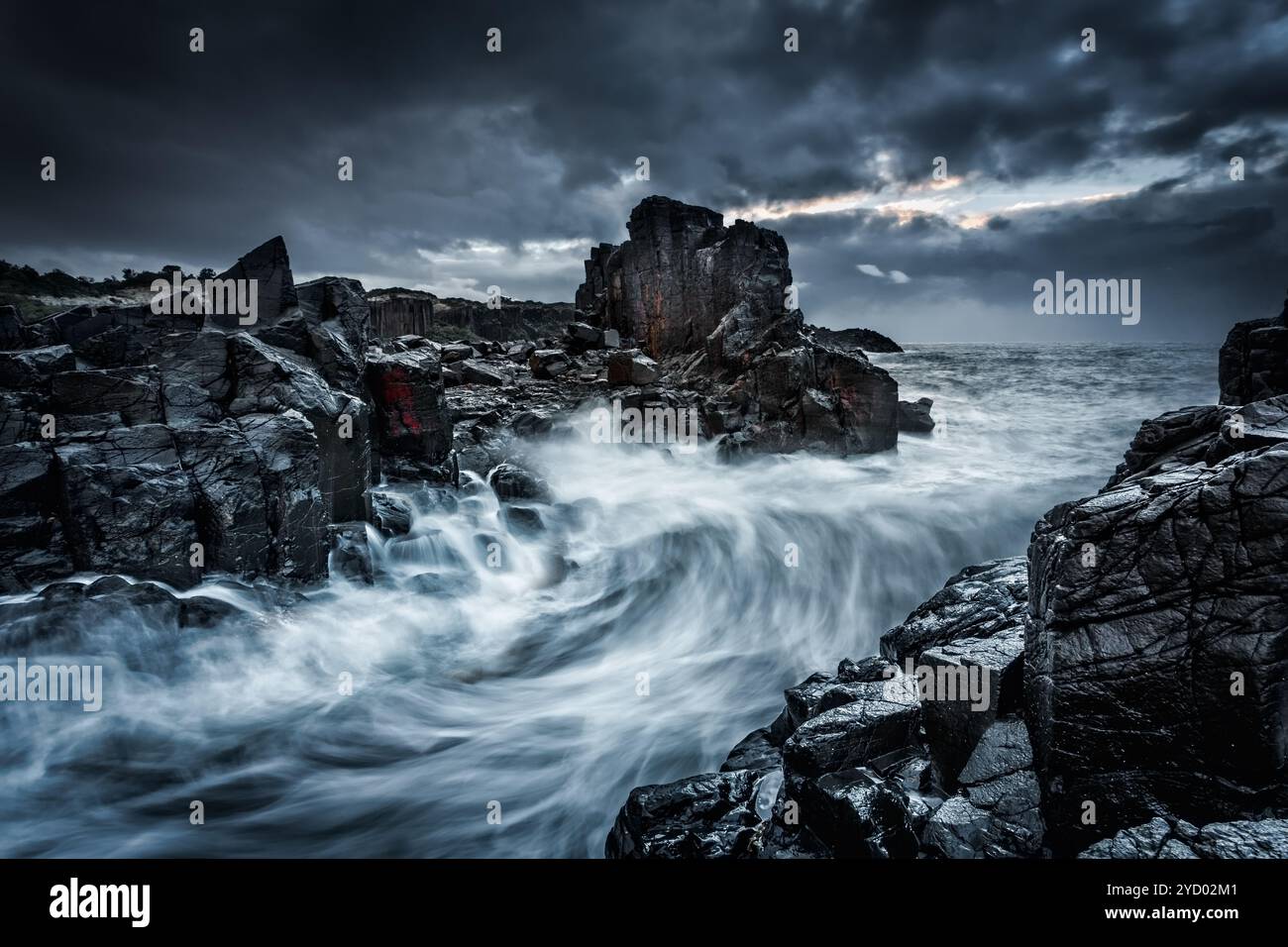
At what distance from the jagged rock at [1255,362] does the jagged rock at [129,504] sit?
1673 centimetres

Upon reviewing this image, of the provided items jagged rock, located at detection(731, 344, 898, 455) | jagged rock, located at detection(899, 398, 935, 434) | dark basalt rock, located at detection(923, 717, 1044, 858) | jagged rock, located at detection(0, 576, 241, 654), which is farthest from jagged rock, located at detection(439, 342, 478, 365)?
dark basalt rock, located at detection(923, 717, 1044, 858)

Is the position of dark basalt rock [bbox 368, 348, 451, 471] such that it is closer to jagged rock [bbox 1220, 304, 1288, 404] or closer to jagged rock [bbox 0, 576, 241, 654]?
jagged rock [bbox 0, 576, 241, 654]

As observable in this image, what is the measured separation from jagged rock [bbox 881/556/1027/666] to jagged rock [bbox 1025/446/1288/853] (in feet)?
4.59

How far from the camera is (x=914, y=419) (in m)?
25.2

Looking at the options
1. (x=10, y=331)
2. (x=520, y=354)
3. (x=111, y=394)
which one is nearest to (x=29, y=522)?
(x=111, y=394)

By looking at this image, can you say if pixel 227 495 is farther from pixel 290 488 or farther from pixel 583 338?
pixel 583 338

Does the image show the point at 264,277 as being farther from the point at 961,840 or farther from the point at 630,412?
the point at 961,840

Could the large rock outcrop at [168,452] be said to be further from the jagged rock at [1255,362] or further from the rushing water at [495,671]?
the jagged rock at [1255,362]

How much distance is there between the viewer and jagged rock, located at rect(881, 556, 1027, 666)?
5.96m

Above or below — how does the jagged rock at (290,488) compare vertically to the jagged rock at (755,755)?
above

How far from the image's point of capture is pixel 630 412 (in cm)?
2188

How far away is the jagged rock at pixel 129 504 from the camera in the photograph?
8.19m

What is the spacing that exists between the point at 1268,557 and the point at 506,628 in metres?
10.2

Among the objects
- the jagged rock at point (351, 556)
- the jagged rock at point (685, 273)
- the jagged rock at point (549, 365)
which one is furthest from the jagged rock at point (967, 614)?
the jagged rock at point (549, 365)
